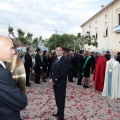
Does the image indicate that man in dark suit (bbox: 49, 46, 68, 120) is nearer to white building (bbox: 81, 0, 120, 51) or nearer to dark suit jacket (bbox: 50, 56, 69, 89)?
dark suit jacket (bbox: 50, 56, 69, 89)

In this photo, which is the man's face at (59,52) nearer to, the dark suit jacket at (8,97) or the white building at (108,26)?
the dark suit jacket at (8,97)

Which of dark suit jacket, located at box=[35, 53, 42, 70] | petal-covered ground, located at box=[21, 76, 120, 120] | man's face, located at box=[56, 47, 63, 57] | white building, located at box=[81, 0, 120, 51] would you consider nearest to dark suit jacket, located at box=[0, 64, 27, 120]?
man's face, located at box=[56, 47, 63, 57]

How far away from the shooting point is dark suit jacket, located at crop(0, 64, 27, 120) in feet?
7.38

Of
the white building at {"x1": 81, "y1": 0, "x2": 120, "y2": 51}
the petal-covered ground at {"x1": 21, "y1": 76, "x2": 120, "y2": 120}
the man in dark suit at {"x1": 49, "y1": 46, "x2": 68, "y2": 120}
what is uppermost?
the white building at {"x1": 81, "y1": 0, "x2": 120, "y2": 51}

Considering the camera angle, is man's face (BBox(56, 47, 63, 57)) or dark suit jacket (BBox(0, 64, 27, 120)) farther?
man's face (BBox(56, 47, 63, 57))

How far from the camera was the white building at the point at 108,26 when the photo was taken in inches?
1398

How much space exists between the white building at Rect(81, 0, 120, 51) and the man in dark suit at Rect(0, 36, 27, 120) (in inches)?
1266

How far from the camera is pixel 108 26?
39781 millimetres

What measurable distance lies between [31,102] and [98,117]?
284cm

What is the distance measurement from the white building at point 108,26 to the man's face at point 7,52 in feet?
105

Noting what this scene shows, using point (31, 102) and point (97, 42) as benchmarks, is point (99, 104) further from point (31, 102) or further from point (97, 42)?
point (97, 42)

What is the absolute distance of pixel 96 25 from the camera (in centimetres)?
4938

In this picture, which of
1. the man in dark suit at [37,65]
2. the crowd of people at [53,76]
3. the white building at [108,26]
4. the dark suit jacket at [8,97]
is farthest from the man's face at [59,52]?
the white building at [108,26]

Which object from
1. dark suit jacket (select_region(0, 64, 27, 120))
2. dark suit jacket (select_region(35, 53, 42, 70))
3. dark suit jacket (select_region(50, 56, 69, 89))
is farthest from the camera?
dark suit jacket (select_region(35, 53, 42, 70))
